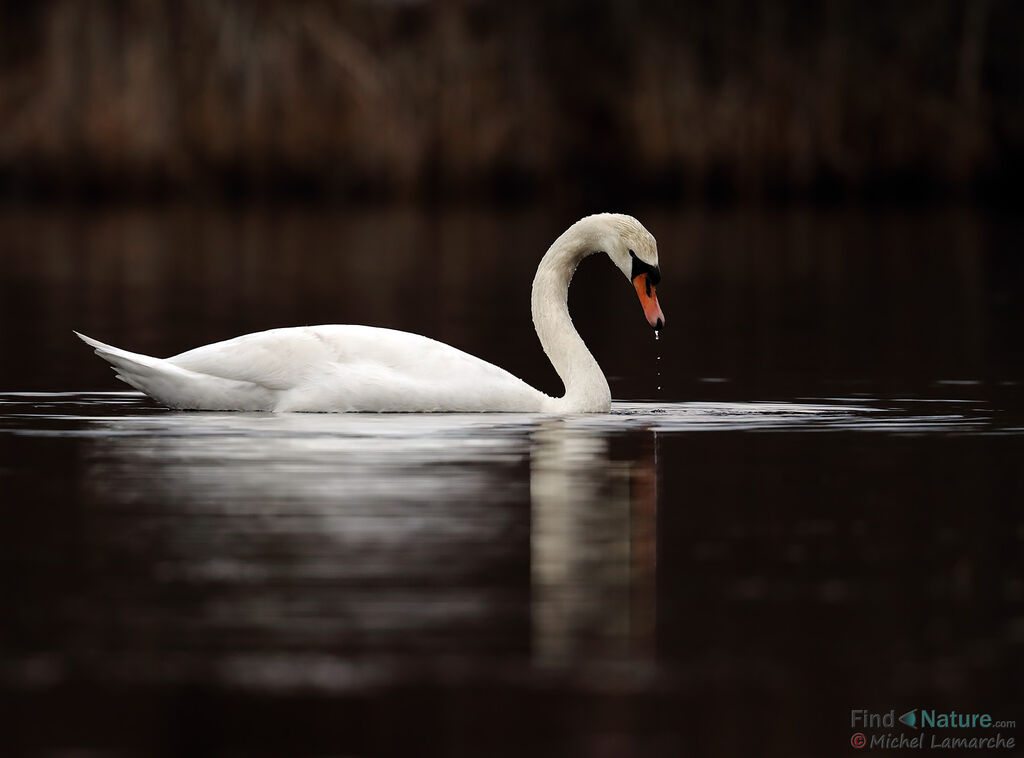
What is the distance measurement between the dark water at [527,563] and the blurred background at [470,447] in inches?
0.8

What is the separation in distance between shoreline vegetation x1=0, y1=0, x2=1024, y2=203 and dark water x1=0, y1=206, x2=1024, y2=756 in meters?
18.1

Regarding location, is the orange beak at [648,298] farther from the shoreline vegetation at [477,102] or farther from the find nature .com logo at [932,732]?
the shoreline vegetation at [477,102]

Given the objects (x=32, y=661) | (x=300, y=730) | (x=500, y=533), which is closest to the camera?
(x=300, y=730)

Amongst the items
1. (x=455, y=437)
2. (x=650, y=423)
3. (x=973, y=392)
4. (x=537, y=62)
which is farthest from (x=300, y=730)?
(x=537, y=62)

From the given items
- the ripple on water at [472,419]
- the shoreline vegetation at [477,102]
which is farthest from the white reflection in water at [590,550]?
the shoreline vegetation at [477,102]

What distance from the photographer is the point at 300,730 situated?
15.4 ft

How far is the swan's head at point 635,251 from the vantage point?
1059 centimetres

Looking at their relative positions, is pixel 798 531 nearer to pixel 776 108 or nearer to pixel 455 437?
pixel 455 437

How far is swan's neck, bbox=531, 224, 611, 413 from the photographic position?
1050 cm

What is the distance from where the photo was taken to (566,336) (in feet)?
35.2

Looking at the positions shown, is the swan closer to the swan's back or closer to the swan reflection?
the swan's back

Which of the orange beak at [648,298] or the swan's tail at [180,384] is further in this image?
the orange beak at [648,298]

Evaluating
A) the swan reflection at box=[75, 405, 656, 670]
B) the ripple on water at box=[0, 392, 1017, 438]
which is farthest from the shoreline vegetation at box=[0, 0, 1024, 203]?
the swan reflection at box=[75, 405, 656, 670]

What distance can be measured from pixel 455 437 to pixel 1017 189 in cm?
2832
